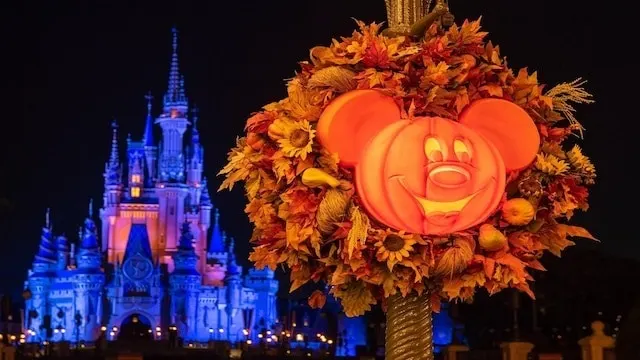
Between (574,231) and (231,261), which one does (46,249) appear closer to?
(231,261)

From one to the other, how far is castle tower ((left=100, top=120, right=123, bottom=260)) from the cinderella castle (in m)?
0.08

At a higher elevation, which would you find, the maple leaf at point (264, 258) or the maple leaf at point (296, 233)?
the maple leaf at point (296, 233)

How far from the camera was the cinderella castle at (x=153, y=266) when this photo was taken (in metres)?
75.8

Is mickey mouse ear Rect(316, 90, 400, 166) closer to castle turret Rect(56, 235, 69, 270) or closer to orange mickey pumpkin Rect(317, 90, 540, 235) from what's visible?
orange mickey pumpkin Rect(317, 90, 540, 235)

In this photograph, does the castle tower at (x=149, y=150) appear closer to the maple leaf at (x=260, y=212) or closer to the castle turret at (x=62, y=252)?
the castle turret at (x=62, y=252)

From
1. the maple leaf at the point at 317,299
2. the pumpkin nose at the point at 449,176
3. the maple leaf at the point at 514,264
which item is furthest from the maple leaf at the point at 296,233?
the maple leaf at the point at 514,264

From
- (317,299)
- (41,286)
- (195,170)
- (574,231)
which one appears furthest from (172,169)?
(574,231)

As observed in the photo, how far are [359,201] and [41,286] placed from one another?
7853 centimetres

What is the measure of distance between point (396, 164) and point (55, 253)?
80994 mm

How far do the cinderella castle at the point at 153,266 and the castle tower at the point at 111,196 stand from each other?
0.08 meters

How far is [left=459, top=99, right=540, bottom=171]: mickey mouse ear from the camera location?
13.9 feet

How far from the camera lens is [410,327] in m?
4.33

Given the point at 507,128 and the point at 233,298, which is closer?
the point at 507,128

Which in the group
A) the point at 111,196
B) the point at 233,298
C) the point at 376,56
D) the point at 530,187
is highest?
the point at 111,196
